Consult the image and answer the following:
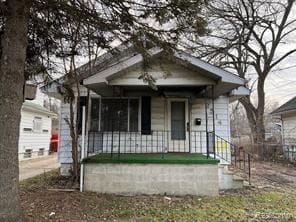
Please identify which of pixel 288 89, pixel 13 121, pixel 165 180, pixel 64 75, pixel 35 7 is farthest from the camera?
pixel 288 89

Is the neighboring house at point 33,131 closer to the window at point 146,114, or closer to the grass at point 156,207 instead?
the window at point 146,114

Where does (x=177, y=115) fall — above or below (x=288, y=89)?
below

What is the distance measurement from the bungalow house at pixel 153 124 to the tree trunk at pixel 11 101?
7.77 feet

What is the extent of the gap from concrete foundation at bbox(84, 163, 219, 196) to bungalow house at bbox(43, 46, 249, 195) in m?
0.03

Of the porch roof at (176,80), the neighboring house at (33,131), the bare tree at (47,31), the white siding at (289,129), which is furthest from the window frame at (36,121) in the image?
the white siding at (289,129)

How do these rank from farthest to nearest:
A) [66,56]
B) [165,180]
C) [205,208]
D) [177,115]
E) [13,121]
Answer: [177,115], [165,180], [66,56], [205,208], [13,121]

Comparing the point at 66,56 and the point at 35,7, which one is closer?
the point at 35,7

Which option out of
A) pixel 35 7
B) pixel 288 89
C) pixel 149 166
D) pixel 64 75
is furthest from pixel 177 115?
pixel 288 89

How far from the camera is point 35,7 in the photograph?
18.0 feet

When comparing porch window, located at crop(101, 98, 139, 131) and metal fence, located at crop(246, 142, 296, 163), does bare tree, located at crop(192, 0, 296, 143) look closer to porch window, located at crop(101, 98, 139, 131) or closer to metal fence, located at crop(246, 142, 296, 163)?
metal fence, located at crop(246, 142, 296, 163)

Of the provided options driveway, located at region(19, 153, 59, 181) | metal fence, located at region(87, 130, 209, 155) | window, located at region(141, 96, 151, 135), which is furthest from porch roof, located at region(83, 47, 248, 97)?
driveway, located at region(19, 153, 59, 181)

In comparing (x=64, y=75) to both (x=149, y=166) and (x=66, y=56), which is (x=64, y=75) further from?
(x=149, y=166)

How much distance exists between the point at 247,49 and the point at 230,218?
1623 centimetres

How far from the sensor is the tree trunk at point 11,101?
459 centimetres
